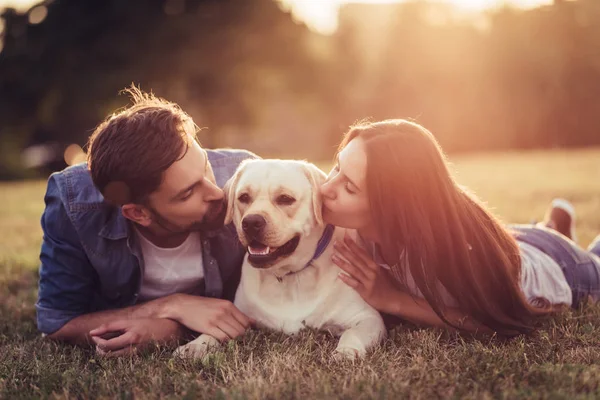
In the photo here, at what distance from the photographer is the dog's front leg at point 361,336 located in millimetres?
2901

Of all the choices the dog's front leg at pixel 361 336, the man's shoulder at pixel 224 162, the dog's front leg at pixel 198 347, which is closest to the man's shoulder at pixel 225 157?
the man's shoulder at pixel 224 162

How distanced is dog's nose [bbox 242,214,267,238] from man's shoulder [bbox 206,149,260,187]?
2.91 ft

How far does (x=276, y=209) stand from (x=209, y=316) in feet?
2.29

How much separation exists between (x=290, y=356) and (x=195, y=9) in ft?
59.6

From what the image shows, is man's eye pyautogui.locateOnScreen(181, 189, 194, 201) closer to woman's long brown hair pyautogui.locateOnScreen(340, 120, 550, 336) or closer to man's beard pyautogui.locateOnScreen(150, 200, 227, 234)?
man's beard pyautogui.locateOnScreen(150, 200, 227, 234)

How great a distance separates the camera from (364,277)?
3.26m

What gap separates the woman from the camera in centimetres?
310

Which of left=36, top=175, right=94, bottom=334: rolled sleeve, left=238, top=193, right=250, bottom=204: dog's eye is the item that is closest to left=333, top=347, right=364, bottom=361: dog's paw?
left=238, top=193, right=250, bottom=204: dog's eye

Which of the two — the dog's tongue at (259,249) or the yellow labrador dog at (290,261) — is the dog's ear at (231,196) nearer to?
the yellow labrador dog at (290,261)

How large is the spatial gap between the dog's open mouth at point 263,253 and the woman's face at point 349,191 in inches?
11.2

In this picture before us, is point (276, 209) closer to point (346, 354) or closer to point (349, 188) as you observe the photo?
point (349, 188)

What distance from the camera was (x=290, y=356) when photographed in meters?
2.86

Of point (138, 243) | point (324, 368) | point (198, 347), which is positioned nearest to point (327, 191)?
point (324, 368)

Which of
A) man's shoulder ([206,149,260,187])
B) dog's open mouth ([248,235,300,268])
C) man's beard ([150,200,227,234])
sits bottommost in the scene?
dog's open mouth ([248,235,300,268])
